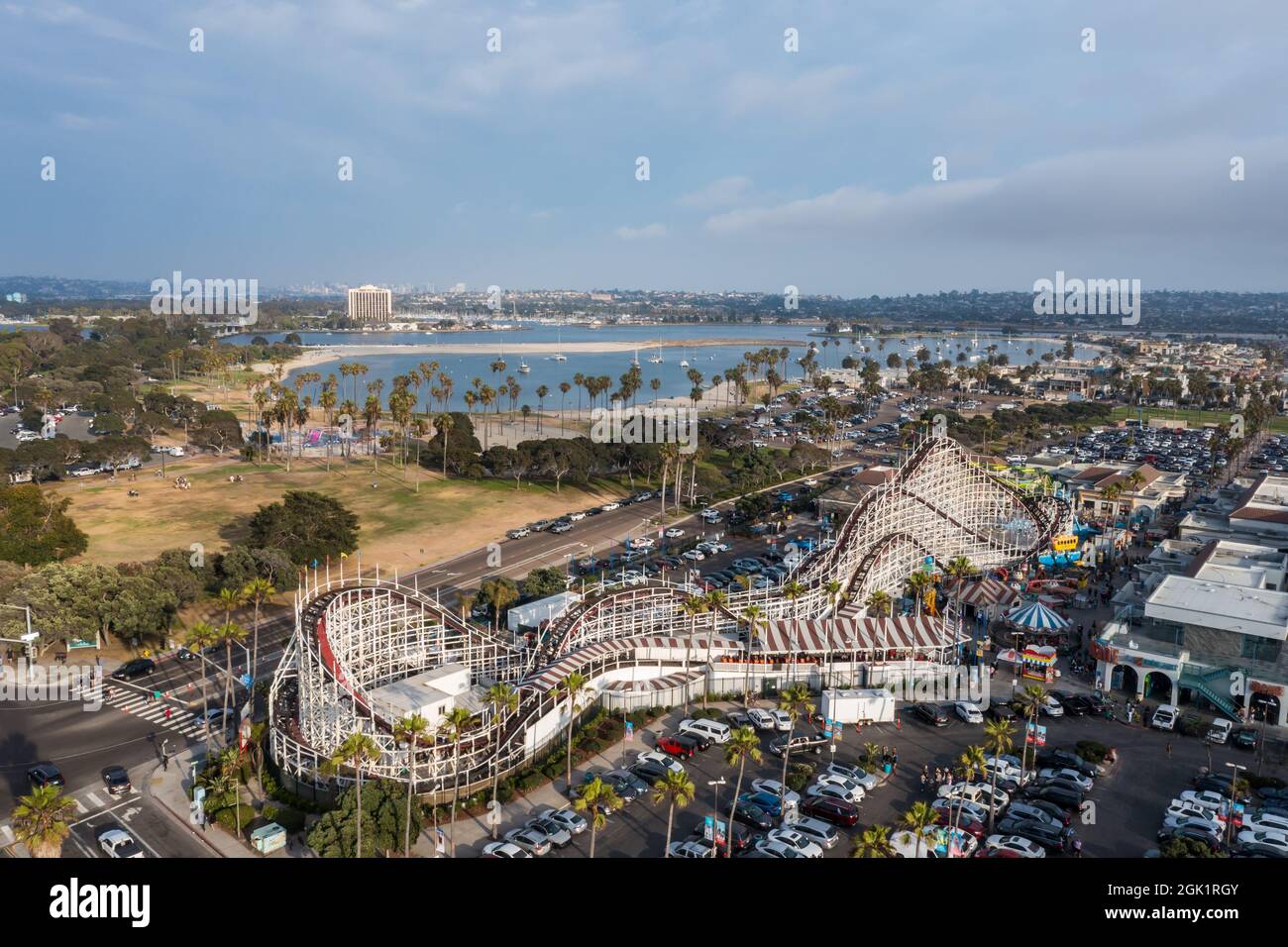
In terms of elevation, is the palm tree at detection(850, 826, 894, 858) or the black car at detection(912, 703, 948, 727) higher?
the palm tree at detection(850, 826, 894, 858)

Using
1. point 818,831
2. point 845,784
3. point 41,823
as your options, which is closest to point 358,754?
point 41,823

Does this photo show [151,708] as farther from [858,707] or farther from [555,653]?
[858,707]

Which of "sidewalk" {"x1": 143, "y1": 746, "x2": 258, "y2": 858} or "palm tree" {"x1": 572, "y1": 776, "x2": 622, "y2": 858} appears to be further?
"sidewalk" {"x1": 143, "y1": 746, "x2": 258, "y2": 858}

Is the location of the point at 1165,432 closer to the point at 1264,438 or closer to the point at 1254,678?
the point at 1264,438

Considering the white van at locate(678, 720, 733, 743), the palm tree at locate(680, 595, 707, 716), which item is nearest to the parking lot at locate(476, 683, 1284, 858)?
the white van at locate(678, 720, 733, 743)

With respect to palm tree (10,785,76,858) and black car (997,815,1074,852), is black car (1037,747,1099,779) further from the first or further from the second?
palm tree (10,785,76,858)

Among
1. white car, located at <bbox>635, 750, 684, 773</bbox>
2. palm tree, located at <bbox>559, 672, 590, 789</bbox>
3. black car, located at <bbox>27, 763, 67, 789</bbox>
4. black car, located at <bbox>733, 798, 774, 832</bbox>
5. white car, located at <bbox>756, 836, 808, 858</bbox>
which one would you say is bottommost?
black car, located at <bbox>733, 798, 774, 832</bbox>
